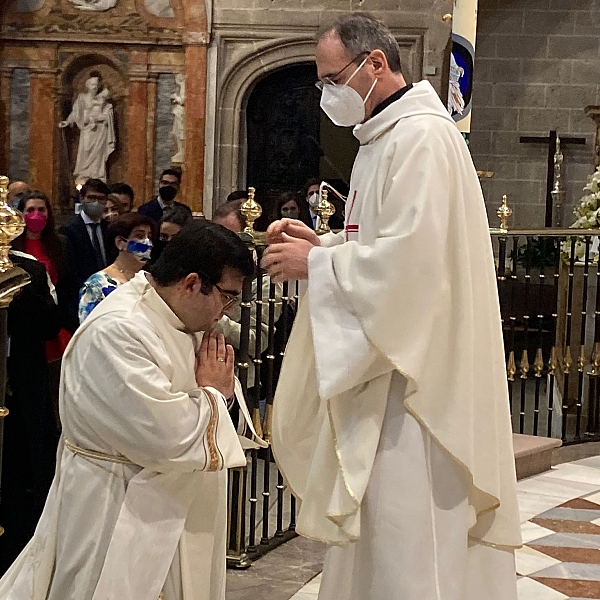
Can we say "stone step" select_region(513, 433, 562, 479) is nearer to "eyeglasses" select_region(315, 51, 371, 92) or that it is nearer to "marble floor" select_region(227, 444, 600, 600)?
"marble floor" select_region(227, 444, 600, 600)

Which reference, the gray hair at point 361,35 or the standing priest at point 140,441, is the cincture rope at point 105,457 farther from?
the gray hair at point 361,35

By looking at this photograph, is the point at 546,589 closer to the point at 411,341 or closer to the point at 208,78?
the point at 411,341

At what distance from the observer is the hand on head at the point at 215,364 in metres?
2.82

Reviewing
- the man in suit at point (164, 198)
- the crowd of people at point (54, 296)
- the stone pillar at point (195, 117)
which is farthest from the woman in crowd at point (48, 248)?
the stone pillar at point (195, 117)

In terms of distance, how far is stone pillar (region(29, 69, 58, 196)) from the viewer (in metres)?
12.5

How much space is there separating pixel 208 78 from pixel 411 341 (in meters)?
9.96

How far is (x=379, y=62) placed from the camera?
9.02 feet

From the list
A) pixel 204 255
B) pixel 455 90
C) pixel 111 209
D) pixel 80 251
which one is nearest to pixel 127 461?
pixel 204 255

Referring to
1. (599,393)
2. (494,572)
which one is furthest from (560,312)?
(494,572)

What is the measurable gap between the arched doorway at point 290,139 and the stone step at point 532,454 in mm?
7012

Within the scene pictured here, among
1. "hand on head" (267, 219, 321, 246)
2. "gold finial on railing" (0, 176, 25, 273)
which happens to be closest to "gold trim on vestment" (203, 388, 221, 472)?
"hand on head" (267, 219, 321, 246)

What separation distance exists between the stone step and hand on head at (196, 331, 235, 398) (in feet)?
9.89

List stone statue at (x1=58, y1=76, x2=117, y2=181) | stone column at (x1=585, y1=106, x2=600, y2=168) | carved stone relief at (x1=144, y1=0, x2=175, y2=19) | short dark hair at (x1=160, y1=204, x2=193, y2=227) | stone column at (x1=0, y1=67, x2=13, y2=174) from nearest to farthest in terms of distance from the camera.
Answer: short dark hair at (x1=160, y1=204, x2=193, y2=227), stone column at (x1=585, y1=106, x2=600, y2=168), carved stone relief at (x1=144, y1=0, x2=175, y2=19), stone statue at (x1=58, y1=76, x2=117, y2=181), stone column at (x1=0, y1=67, x2=13, y2=174)

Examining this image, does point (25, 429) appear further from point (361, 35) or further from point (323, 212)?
point (361, 35)
